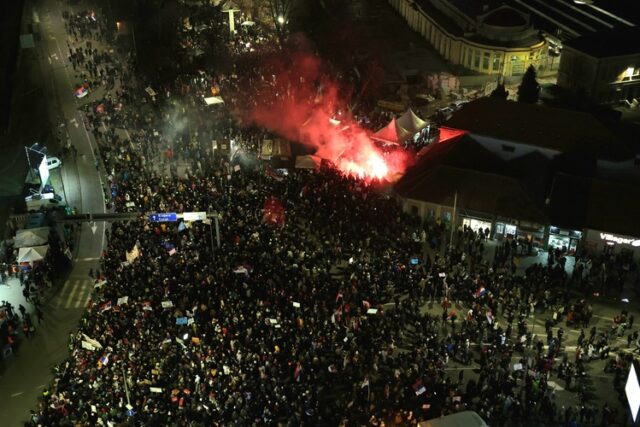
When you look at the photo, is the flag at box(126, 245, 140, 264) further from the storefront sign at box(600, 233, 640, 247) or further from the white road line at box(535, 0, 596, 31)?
the white road line at box(535, 0, 596, 31)

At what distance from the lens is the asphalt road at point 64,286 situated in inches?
881

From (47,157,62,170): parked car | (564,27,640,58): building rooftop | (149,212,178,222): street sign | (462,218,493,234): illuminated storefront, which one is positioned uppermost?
(564,27,640,58): building rooftop

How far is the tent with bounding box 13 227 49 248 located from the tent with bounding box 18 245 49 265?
0.26 metres

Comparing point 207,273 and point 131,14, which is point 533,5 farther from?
point 207,273

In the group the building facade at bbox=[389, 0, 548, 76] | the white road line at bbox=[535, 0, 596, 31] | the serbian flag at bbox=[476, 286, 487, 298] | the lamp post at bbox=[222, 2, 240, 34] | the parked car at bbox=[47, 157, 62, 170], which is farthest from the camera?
the lamp post at bbox=[222, 2, 240, 34]

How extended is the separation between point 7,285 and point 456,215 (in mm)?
19821

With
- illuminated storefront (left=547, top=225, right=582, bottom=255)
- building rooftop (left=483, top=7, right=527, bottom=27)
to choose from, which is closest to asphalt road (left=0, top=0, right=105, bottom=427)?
illuminated storefront (left=547, top=225, right=582, bottom=255)

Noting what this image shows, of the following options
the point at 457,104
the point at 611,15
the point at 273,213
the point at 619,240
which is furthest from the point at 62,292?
the point at 611,15

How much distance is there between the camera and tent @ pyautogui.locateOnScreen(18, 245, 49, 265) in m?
27.3

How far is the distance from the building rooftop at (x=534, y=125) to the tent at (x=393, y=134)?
249 centimetres

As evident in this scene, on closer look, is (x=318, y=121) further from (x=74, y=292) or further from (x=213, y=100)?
(x=74, y=292)

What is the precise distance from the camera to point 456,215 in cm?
3031

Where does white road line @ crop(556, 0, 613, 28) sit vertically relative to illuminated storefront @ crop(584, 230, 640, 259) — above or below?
above

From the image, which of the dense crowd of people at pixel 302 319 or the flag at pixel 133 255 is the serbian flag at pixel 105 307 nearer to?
the dense crowd of people at pixel 302 319
